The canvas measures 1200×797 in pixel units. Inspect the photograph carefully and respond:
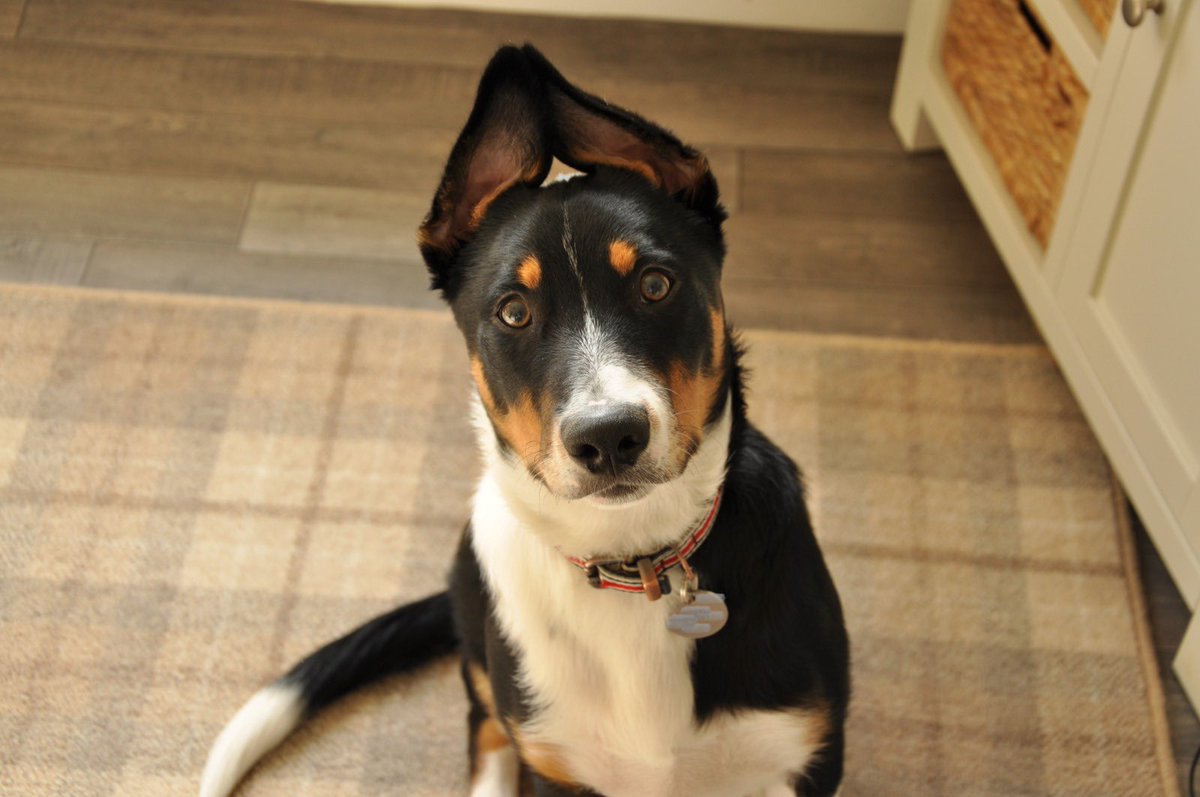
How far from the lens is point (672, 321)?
4.99ft

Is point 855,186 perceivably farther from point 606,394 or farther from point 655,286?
point 606,394

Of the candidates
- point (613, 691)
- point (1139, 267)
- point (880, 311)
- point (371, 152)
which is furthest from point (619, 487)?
point (371, 152)

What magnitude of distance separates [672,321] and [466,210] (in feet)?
0.93

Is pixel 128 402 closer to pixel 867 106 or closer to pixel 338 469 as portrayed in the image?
pixel 338 469

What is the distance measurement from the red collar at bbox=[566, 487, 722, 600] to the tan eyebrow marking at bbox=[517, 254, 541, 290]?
352 millimetres

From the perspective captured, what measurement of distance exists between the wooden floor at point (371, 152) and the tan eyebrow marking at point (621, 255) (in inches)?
51.6

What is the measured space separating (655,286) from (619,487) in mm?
227

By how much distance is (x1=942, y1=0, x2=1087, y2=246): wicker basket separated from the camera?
2.45 m

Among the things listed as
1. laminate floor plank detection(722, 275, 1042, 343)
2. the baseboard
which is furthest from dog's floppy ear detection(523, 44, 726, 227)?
the baseboard

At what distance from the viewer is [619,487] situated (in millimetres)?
1520

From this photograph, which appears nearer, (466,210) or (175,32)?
(466,210)

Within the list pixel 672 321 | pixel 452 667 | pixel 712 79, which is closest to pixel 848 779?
pixel 452 667

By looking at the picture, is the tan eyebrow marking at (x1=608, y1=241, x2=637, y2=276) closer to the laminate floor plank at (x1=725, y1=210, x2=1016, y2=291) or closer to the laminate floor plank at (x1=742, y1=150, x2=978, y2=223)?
the laminate floor plank at (x1=725, y1=210, x2=1016, y2=291)

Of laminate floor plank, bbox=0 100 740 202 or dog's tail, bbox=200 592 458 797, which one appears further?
laminate floor plank, bbox=0 100 740 202
